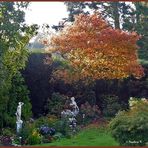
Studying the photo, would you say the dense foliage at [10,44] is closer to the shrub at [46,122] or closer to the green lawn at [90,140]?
the shrub at [46,122]

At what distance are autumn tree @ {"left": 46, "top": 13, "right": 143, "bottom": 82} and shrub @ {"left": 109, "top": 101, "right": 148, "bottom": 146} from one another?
7.52 meters

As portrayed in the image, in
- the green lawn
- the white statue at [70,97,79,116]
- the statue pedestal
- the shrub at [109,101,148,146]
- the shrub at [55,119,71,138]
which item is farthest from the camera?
the white statue at [70,97,79,116]

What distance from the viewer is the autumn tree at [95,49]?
1934cm

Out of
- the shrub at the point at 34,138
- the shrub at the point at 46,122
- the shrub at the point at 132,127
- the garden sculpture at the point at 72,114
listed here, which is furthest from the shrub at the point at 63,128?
the shrub at the point at 132,127

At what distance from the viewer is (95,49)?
1950cm

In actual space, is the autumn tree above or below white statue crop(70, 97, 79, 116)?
above

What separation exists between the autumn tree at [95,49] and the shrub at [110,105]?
4.35ft

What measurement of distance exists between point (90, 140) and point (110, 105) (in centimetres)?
608

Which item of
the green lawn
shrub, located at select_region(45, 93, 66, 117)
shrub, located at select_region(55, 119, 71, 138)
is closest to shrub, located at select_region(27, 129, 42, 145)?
the green lawn

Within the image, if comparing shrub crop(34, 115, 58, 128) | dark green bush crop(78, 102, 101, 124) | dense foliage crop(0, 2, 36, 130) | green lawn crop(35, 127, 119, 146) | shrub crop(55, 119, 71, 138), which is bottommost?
green lawn crop(35, 127, 119, 146)

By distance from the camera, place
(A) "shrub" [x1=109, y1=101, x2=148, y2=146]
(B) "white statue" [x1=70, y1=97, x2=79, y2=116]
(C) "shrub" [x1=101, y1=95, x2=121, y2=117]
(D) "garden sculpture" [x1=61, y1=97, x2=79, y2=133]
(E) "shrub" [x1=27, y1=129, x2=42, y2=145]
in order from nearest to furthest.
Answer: (A) "shrub" [x1=109, y1=101, x2=148, y2=146], (E) "shrub" [x1=27, y1=129, x2=42, y2=145], (D) "garden sculpture" [x1=61, y1=97, x2=79, y2=133], (B) "white statue" [x1=70, y1=97, x2=79, y2=116], (C) "shrub" [x1=101, y1=95, x2=121, y2=117]

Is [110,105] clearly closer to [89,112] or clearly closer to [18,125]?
[89,112]

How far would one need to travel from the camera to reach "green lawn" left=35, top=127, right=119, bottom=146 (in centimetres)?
1410

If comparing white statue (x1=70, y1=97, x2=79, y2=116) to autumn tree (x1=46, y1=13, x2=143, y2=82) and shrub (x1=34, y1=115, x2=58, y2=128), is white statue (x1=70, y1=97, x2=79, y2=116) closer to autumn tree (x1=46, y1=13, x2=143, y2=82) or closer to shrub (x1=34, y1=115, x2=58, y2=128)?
autumn tree (x1=46, y1=13, x2=143, y2=82)
